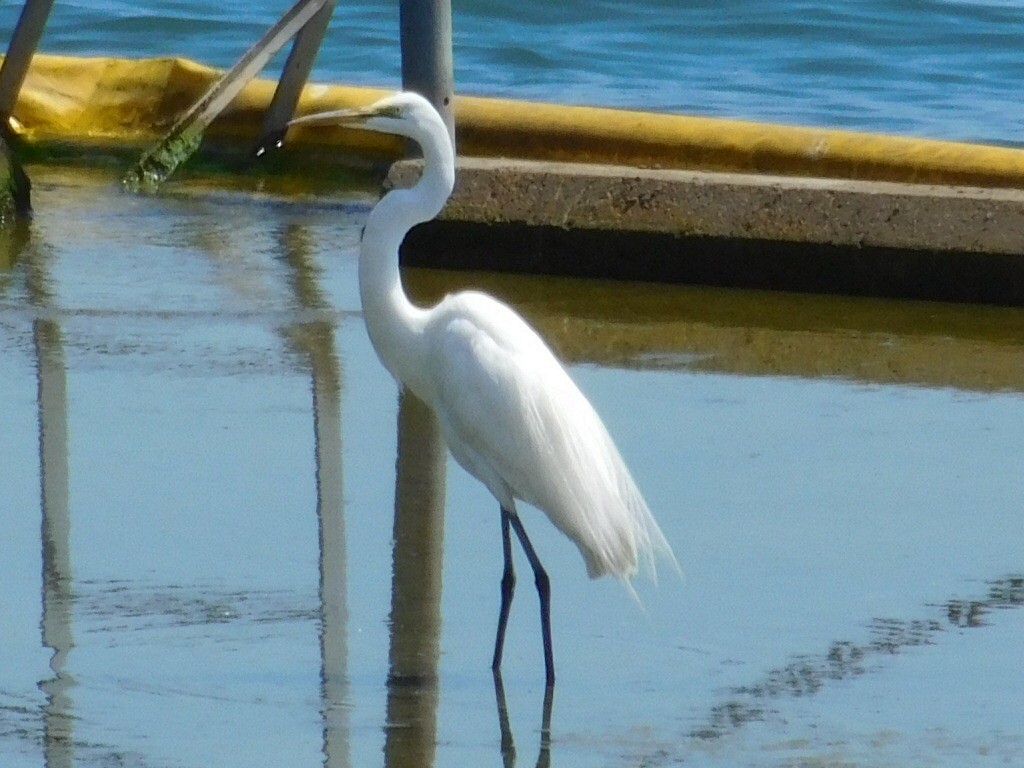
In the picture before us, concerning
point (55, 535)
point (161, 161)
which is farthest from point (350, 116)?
point (161, 161)

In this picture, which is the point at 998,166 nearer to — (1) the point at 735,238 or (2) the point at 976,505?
(1) the point at 735,238

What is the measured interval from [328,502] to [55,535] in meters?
0.65

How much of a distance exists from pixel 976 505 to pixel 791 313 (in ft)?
6.18

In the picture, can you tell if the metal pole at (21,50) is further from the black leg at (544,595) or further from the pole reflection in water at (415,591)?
the black leg at (544,595)

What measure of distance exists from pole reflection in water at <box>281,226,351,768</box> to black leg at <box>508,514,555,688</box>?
382 millimetres

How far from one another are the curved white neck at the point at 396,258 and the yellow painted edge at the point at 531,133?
4.21 m

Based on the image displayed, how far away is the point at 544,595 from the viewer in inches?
147

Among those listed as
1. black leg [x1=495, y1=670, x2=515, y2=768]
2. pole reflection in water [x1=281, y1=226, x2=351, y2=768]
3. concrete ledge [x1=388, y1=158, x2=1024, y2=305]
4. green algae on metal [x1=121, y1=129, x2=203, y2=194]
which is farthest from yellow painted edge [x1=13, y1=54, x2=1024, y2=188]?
black leg [x1=495, y1=670, x2=515, y2=768]

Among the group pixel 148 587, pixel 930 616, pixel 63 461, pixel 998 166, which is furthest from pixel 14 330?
pixel 998 166

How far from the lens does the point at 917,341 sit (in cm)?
604

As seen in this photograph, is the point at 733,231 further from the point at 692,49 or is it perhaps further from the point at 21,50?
the point at 692,49

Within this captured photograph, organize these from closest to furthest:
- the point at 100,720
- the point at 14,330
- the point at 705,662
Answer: the point at 100,720 → the point at 705,662 → the point at 14,330

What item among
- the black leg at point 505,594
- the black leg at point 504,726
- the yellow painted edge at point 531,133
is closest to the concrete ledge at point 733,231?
the yellow painted edge at point 531,133

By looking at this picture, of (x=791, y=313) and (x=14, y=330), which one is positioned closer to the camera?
(x=14, y=330)
